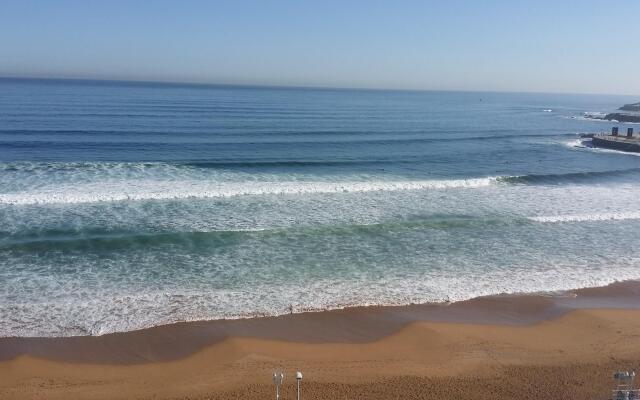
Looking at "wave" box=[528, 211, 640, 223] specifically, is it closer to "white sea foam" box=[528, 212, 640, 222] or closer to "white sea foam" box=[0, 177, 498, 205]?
"white sea foam" box=[528, 212, 640, 222]

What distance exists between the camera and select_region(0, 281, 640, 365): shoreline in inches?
460

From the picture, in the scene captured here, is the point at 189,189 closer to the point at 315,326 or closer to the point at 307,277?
the point at 307,277

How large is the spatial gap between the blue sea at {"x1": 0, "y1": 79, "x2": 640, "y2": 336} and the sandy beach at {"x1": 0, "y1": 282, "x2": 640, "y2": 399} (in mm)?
824

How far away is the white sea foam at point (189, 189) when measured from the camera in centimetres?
2316

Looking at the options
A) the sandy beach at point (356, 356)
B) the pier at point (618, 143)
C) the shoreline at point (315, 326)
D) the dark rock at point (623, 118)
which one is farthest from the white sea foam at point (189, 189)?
the dark rock at point (623, 118)

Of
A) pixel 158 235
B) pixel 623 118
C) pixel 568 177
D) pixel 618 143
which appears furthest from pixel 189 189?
pixel 623 118

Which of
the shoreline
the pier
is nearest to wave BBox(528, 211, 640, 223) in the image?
the shoreline

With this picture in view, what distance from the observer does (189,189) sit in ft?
84.0

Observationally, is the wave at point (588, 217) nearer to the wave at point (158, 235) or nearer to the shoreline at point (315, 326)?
the wave at point (158, 235)

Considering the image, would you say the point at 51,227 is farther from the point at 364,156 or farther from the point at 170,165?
the point at 364,156

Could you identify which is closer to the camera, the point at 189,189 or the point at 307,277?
the point at 307,277

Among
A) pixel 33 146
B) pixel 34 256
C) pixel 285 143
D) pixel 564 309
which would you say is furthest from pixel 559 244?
pixel 33 146

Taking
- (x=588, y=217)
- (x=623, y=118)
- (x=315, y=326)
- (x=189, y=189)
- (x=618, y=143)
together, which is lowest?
(x=315, y=326)

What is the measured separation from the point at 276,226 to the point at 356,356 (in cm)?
978
